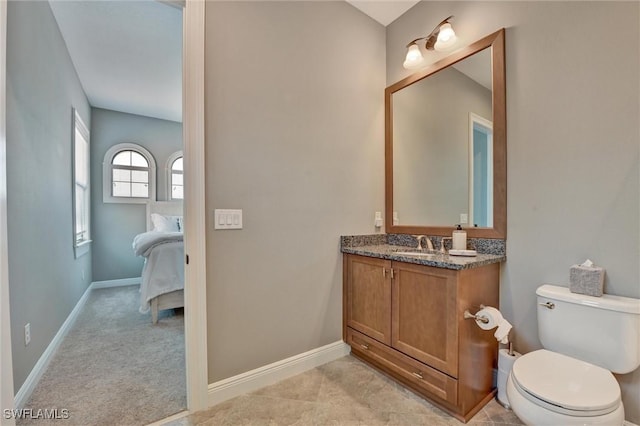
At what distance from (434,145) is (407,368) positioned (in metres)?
1.62

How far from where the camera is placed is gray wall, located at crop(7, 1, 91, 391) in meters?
1.57

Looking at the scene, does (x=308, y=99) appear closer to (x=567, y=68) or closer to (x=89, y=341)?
(x=567, y=68)

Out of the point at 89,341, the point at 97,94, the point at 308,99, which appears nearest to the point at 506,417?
the point at 308,99

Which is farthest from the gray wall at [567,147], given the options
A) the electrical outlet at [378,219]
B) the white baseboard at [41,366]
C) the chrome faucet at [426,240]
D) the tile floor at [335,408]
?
the white baseboard at [41,366]

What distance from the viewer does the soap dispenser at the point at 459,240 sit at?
1.79 metres

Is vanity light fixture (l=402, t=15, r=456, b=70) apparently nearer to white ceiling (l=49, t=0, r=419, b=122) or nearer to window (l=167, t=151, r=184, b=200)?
white ceiling (l=49, t=0, r=419, b=122)

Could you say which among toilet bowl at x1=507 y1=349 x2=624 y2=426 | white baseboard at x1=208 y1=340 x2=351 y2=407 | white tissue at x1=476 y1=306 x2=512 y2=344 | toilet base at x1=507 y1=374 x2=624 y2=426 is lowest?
white baseboard at x1=208 y1=340 x2=351 y2=407

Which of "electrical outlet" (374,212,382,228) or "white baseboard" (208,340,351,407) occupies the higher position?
"electrical outlet" (374,212,382,228)

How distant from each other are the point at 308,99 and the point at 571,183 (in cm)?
164

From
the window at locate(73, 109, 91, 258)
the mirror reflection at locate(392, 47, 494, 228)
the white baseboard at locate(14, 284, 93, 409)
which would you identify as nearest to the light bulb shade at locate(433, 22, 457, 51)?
the mirror reflection at locate(392, 47, 494, 228)

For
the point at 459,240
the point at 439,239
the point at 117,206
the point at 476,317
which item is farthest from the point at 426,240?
the point at 117,206

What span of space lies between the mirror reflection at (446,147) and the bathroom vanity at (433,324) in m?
0.43

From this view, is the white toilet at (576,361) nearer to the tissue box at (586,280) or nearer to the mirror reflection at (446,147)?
the tissue box at (586,280)

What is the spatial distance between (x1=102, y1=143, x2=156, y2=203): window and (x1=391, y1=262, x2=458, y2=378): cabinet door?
461 centimetres
